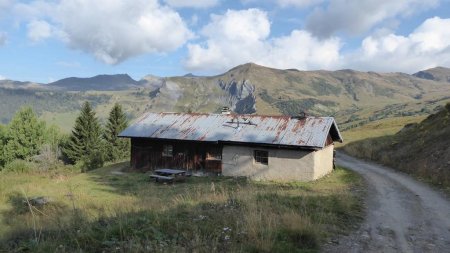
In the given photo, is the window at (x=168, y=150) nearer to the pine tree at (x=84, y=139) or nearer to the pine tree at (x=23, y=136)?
the pine tree at (x=84, y=139)

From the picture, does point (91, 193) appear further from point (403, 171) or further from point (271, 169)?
point (403, 171)

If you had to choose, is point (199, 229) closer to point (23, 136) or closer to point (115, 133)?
point (115, 133)

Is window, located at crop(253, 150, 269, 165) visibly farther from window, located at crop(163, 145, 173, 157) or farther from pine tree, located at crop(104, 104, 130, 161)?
pine tree, located at crop(104, 104, 130, 161)

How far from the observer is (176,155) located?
33.5m

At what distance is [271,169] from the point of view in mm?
29078

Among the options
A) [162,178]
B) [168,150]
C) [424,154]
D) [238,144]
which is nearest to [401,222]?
[162,178]

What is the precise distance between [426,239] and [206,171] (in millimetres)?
22460

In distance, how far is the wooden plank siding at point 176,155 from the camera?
32062 millimetres

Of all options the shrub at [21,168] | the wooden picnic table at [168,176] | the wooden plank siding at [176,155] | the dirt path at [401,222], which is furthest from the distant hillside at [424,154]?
the shrub at [21,168]

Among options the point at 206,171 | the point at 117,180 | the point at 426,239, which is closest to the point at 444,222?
the point at 426,239

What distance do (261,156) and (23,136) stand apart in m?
47.2

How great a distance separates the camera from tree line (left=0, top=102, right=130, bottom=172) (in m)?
58.6

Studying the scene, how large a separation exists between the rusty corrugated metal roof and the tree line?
23.9 metres

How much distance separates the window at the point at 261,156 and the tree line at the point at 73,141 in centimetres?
3288
